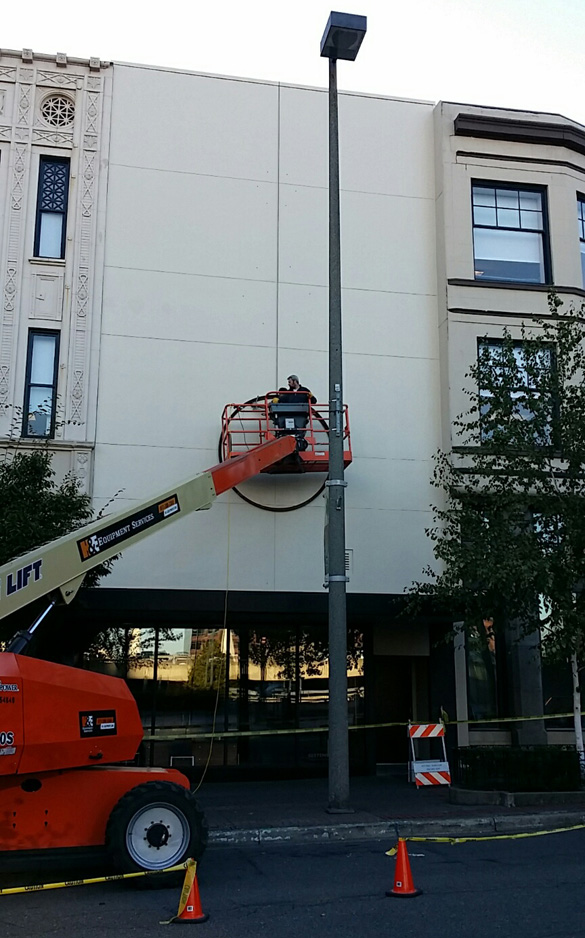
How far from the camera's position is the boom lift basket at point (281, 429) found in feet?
55.3

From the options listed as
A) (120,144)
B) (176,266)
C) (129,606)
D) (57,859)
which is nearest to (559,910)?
(57,859)

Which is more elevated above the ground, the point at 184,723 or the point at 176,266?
the point at 176,266

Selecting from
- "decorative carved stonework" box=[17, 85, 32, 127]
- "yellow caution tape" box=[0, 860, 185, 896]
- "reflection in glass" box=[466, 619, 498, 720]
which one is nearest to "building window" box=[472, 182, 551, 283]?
"reflection in glass" box=[466, 619, 498, 720]

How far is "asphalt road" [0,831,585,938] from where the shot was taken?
7117 mm

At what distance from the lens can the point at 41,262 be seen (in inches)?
695

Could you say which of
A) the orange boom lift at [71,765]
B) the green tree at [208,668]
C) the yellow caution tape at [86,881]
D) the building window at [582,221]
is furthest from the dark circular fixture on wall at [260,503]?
the yellow caution tape at [86,881]

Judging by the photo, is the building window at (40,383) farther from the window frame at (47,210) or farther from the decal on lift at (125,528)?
the decal on lift at (125,528)

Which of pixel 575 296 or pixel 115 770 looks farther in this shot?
pixel 575 296

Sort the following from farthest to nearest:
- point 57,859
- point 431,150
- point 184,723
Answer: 1. point 431,150
2. point 184,723
3. point 57,859

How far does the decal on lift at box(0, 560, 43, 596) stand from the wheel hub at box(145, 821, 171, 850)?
8.25 ft

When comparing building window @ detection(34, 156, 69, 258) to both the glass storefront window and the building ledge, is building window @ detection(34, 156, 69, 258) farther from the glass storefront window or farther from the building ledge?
the building ledge

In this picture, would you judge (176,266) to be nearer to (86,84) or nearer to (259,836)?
(86,84)

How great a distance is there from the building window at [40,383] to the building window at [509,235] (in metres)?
8.70

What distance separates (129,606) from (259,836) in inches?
220
